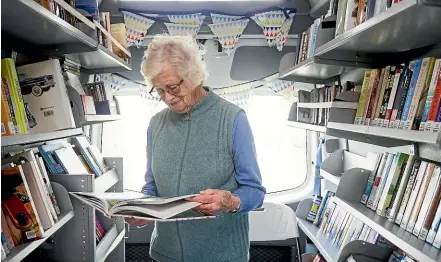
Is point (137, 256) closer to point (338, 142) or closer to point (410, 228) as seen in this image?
point (338, 142)

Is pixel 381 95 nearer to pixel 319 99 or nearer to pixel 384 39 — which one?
pixel 384 39

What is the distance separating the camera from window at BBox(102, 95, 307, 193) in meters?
3.78

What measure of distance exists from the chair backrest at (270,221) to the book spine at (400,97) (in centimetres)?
208

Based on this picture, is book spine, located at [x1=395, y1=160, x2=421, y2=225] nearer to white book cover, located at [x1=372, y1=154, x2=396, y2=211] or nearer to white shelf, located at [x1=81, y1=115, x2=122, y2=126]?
white book cover, located at [x1=372, y1=154, x2=396, y2=211]

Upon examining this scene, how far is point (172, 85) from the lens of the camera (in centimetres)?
161

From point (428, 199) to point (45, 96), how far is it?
5.72 feet

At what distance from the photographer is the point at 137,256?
3699mm

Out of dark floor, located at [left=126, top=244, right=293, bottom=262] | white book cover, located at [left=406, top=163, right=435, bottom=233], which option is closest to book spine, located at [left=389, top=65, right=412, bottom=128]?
white book cover, located at [left=406, top=163, right=435, bottom=233]

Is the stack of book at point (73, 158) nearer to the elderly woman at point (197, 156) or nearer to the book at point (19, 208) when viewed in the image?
the book at point (19, 208)

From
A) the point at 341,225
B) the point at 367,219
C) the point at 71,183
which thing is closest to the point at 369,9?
the point at 367,219

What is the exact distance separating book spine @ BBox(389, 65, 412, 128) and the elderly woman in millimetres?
595

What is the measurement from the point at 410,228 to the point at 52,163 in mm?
1785

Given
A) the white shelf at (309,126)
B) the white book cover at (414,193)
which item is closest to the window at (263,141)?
the white shelf at (309,126)

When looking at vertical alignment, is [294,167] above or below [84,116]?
below
